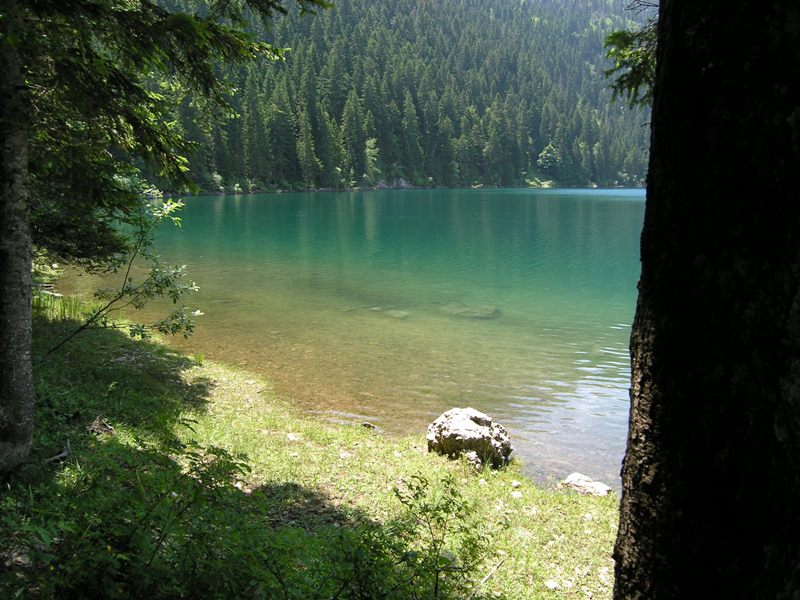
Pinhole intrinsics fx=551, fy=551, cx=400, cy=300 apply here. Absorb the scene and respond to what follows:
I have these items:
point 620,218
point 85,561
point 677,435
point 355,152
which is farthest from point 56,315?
point 355,152

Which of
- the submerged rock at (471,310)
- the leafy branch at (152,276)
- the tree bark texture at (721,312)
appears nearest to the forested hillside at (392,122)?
the submerged rock at (471,310)

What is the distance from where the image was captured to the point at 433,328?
51.6 ft

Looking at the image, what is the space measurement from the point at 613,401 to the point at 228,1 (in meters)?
9.41

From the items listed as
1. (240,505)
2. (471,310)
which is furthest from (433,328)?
(240,505)

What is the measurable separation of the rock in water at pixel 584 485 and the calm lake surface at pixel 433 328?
0.47m

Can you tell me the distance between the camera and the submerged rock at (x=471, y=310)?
1772cm

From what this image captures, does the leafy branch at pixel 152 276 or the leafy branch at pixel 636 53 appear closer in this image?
the leafy branch at pixel 636 53

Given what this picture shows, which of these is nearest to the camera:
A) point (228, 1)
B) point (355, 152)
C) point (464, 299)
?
point (228, 1)

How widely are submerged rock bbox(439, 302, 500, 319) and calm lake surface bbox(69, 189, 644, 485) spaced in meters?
0.10

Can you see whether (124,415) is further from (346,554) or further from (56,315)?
(56,315)

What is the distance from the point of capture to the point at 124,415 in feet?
22.5

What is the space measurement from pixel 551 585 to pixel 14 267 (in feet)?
16.6

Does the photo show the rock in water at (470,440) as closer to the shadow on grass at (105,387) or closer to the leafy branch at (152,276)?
the shadow on grass at (105,387)

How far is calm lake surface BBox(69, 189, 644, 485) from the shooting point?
9969 millimetres
